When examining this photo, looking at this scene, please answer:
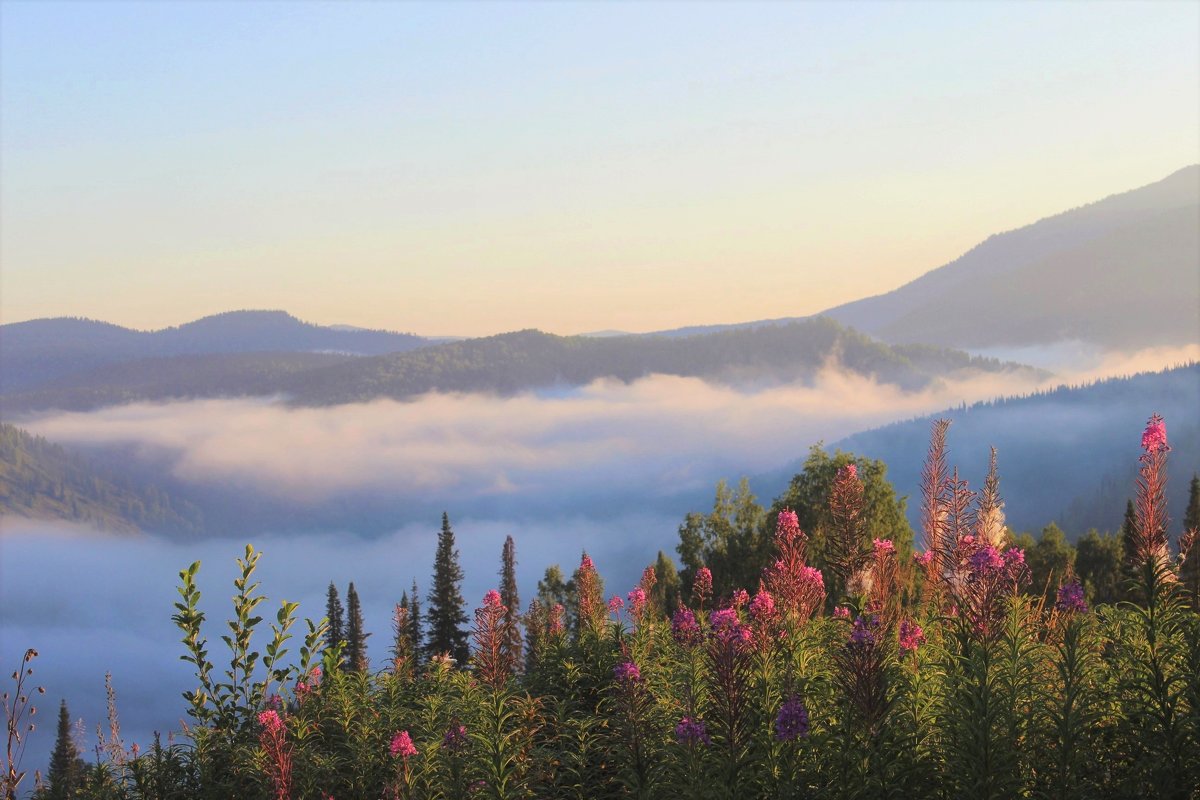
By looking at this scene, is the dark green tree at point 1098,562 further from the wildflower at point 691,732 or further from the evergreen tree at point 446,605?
the wildflower at point 691,732

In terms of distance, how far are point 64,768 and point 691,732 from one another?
104 ft

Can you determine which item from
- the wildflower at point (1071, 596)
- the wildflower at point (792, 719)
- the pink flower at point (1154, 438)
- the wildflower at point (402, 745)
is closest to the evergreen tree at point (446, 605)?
the wildflower at point (1071, 596)

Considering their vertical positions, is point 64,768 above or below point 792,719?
below

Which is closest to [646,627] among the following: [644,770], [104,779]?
[644,770]

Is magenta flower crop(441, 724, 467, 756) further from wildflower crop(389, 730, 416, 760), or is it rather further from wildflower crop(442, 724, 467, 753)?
wildflower crop(389, 730, 416, 760)

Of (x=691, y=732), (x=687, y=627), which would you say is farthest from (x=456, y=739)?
(x=687, y=627)

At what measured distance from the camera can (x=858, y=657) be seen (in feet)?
25.4

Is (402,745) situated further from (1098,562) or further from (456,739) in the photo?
(1098,562)

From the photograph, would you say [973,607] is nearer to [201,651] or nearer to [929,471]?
[929,471]

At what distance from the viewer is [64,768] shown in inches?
Answer: 1329

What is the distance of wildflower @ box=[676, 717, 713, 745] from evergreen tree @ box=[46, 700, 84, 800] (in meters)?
8.03

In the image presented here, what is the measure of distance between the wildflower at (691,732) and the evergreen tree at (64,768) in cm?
803

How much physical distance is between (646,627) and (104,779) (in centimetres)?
691

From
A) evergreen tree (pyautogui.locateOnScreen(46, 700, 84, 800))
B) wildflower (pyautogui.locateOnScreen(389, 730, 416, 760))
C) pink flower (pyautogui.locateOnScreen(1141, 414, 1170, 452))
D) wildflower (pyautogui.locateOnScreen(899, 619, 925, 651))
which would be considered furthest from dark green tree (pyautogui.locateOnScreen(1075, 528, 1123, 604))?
wildflower (pyautogui.locateOnScreen(389, 730, 416, 760))
